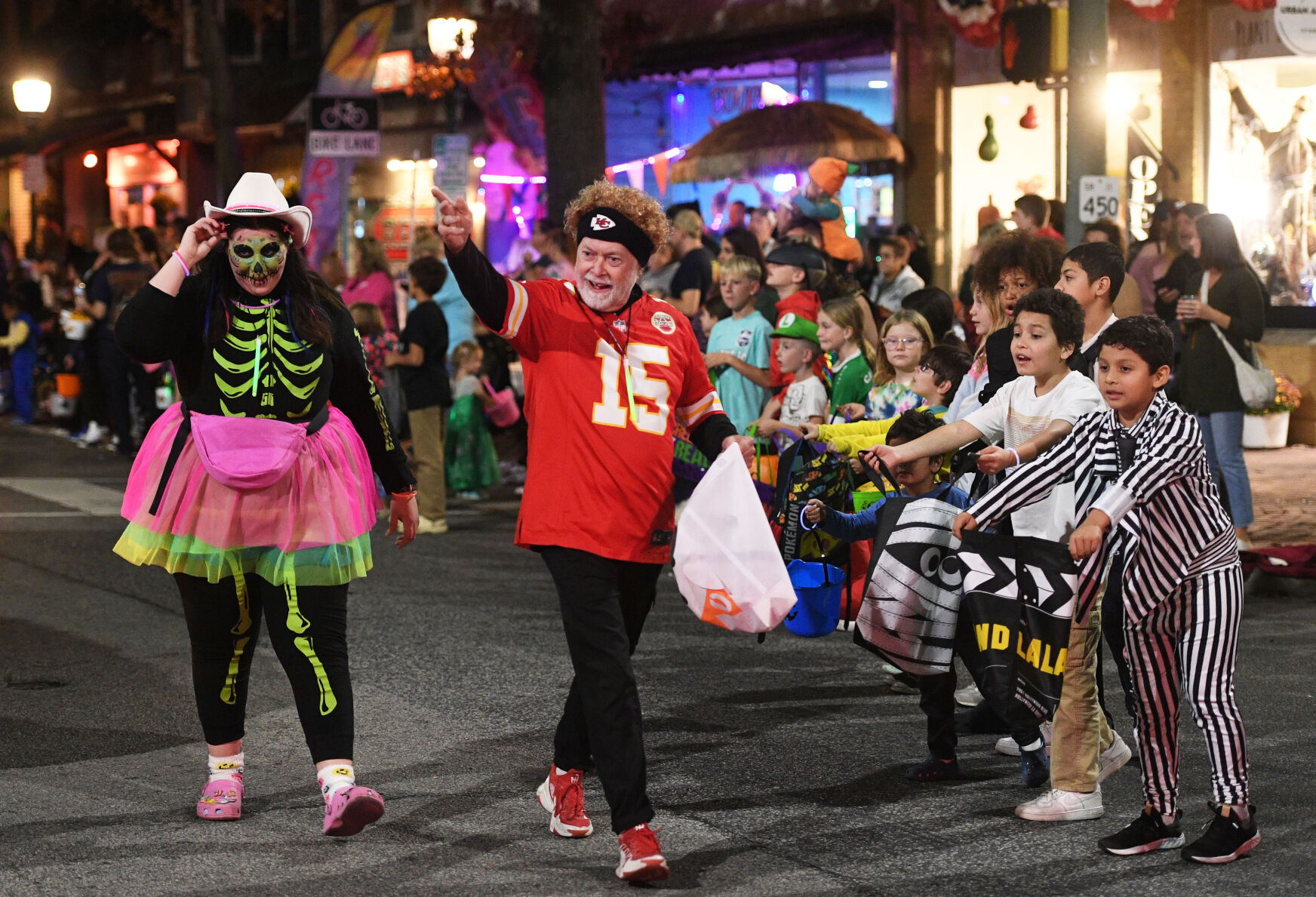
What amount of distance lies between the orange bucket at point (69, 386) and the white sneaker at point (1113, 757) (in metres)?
15.3

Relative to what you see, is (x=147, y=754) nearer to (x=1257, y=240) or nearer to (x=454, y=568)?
(x=454, y=568)

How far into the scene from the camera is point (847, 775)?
5.81 meters

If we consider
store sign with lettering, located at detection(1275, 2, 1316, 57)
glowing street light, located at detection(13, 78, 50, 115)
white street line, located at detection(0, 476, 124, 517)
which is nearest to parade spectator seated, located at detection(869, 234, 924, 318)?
store sign with lettering, located at detection(1275, 2, 1316, 57)

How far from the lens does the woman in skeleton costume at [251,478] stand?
5055mm

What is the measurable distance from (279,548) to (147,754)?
4.93 ft

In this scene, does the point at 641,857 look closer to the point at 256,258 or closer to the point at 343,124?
the point at 256,258

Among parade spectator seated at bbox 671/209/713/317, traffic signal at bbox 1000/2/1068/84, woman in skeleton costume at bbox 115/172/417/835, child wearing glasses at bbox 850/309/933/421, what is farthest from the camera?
parade spectator seated at bbox 671/209/713/317

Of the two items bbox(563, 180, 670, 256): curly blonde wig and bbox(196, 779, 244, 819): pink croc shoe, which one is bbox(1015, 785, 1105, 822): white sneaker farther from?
bbox(196, 779, 244, 819): pink croc shoe

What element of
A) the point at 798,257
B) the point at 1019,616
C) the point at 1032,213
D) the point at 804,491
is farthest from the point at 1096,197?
the point at 1019,616

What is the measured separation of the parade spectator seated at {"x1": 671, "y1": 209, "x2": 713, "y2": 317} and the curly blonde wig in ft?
22.8

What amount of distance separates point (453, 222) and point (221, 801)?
2.08 m

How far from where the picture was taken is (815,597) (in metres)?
6.14

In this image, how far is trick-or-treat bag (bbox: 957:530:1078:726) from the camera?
16.8 ft

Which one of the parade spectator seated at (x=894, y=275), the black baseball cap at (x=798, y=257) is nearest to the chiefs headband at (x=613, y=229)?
the black baseball cap at (x=798, y=257)
